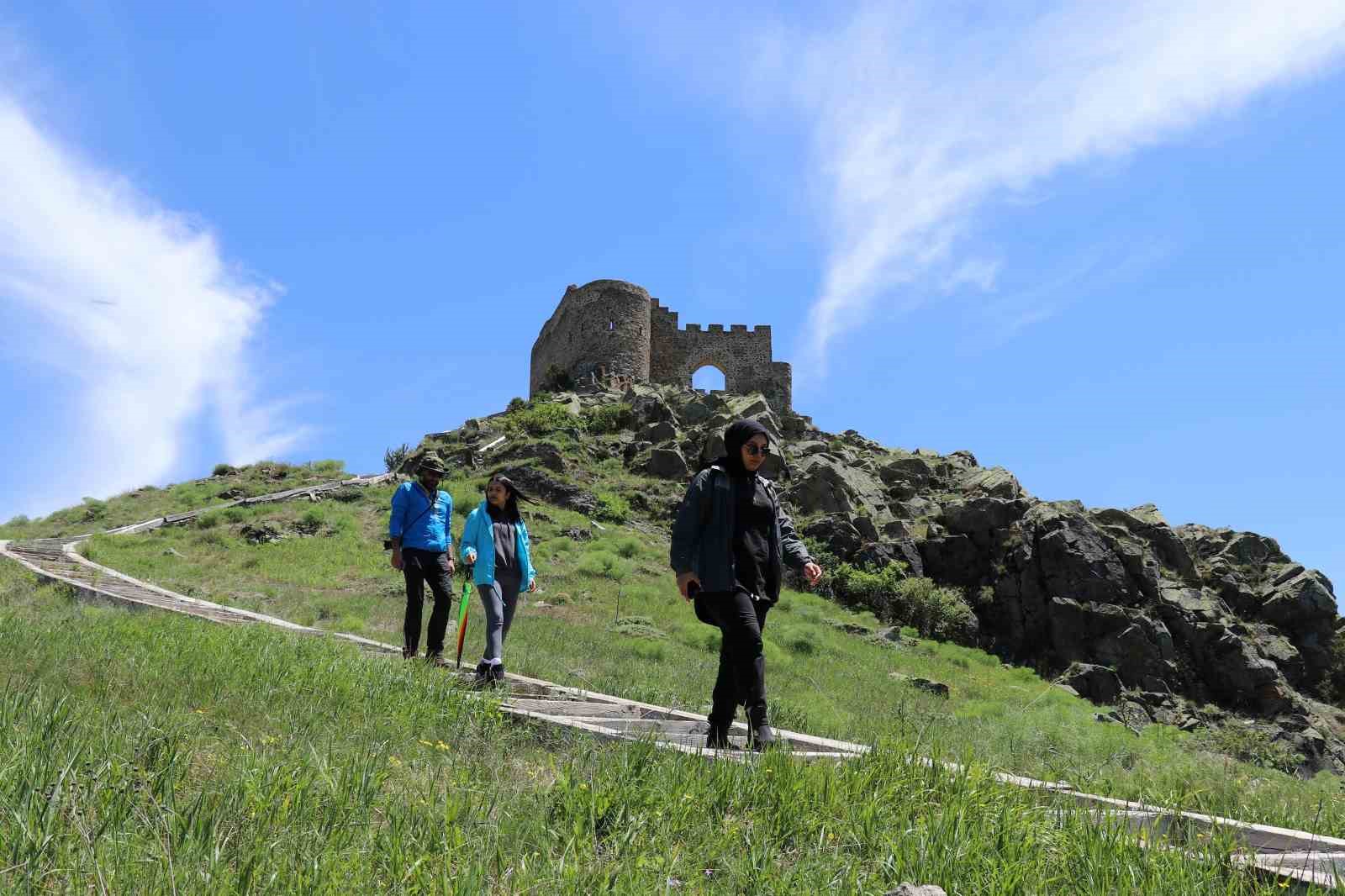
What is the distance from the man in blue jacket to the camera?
874 centimetres

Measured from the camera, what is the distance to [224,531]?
2458 centimetres

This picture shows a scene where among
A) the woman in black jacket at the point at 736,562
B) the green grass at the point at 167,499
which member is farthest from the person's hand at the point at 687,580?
the green grass at the point at 167,499

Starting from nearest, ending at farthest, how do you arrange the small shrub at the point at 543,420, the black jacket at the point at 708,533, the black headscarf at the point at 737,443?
the black jacket at the point at 708,533, the black headscarf at the point at 737,443, the small shrub at the point at 543,420

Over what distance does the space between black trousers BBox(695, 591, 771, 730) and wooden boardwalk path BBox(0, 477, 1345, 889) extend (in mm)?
211

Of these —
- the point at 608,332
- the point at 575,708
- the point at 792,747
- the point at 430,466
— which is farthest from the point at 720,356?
the point at 792,747

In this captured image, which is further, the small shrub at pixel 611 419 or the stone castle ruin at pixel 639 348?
the stone castle ruin at pixel 639 348

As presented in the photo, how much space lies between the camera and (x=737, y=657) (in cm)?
539

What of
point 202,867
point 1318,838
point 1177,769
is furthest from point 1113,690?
point 202,867

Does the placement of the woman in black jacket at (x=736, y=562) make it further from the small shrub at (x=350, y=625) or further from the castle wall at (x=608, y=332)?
the castle wall at (x=608, y=332)

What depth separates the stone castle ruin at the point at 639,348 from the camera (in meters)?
46.8

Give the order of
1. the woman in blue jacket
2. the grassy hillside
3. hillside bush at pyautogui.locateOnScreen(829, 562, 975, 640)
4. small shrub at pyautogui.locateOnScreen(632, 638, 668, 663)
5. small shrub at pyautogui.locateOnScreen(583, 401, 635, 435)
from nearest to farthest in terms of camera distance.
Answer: the grassy hillside → the woman in blue jacket → small shrub at pyautogui.locateOnScreen(632, 638, 668, 663) → hillside bush at pyautogui.locateOnScreen(829, 562, 975, 640) → small shrub at pyautogui.locateOnScreen(583, 401, 635, 435)

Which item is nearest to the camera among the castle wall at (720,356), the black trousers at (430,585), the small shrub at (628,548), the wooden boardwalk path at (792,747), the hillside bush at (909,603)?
the wooden boardwalk path at (792,747)

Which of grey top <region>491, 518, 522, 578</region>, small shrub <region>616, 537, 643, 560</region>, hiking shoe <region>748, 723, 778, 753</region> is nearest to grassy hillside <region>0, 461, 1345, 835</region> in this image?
small shrub <region>616, 537, 643, 560</region>

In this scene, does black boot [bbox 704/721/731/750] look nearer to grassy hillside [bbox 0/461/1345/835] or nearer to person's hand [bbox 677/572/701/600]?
person's hand [bbox 677/572/701/600]
